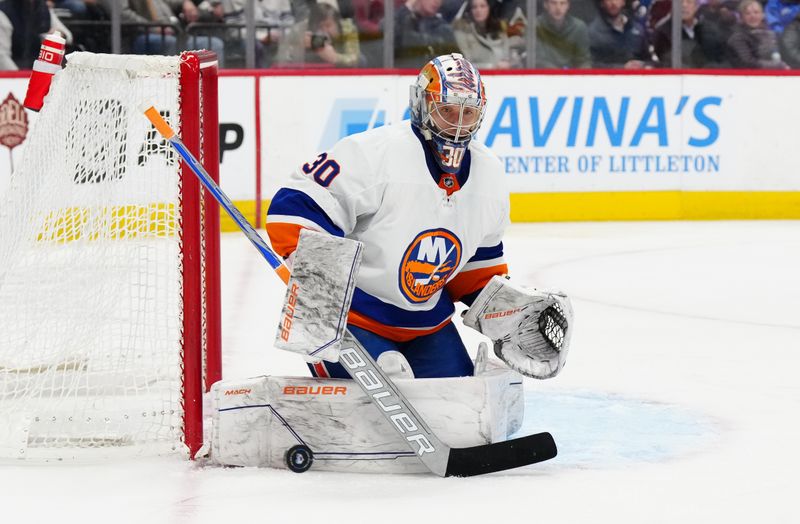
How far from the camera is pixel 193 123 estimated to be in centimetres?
265

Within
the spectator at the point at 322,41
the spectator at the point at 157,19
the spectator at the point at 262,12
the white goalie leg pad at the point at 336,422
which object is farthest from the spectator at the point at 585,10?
the white goalie leg pad at the point at 336,422

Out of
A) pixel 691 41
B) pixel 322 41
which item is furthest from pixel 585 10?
pixel 322 41

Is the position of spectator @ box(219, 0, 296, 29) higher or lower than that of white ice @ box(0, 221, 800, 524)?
higher

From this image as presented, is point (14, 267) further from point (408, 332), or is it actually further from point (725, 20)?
point (725, 20)

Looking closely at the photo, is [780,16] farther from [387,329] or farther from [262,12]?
[387,329]

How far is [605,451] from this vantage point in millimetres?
2668

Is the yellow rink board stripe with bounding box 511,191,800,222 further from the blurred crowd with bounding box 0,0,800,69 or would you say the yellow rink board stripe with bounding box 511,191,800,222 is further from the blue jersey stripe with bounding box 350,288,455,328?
the blue jersey stripe with bounding box 350,288,455,328

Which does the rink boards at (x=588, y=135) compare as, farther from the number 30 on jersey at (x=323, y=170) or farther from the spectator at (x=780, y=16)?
the number 30 on jersey at (x=323, y=170)

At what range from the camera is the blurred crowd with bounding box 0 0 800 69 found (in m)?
7.06

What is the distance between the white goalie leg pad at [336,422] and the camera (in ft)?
8.14

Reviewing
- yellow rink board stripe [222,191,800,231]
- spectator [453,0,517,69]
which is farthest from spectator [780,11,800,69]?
spectator [453,0,517,69]

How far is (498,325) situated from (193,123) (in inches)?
28.9

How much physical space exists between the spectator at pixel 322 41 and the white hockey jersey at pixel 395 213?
467 cm

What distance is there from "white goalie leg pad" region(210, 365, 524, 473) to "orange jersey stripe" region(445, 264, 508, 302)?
360 mm
